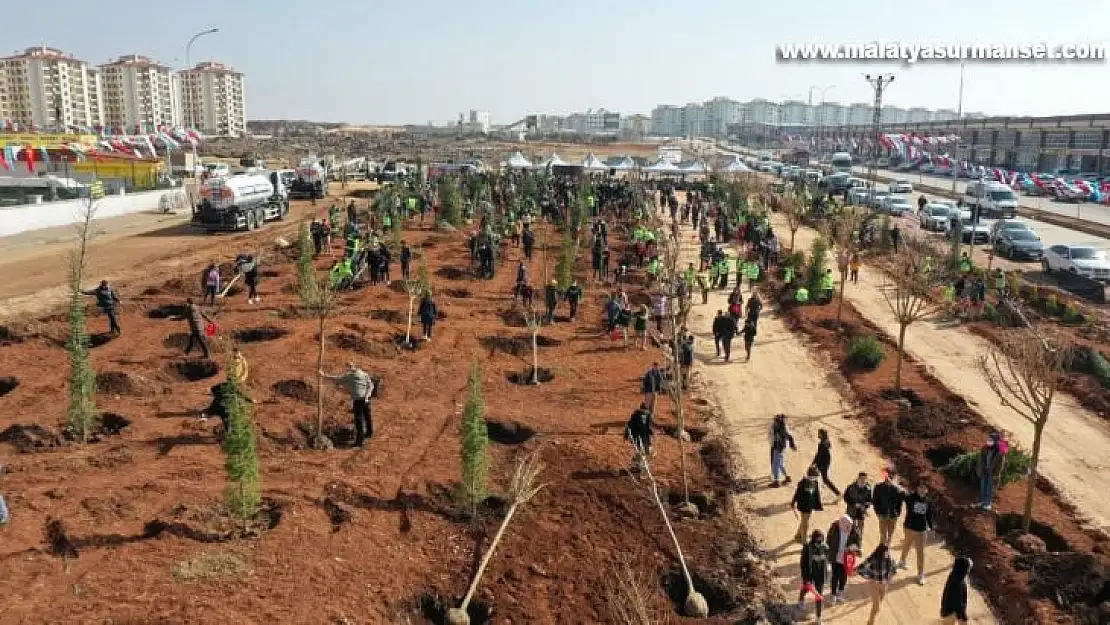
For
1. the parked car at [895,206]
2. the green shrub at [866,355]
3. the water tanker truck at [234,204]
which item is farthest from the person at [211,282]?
the parked car at [895,206]

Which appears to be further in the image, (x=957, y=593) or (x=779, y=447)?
(x=779, y=447)

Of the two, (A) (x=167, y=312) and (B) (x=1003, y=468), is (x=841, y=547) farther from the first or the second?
(A) (x=167, y=312)

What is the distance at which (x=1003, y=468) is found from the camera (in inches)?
447

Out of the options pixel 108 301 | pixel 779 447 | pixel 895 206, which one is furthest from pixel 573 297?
pixel 895 206

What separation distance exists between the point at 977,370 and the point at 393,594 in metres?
13.9

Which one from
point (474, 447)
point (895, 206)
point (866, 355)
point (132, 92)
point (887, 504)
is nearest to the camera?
point (474, 447)

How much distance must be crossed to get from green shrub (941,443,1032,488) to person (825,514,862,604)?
3.53 meters

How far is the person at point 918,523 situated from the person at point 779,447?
2.33 m

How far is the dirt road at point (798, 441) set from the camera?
9.01 metres

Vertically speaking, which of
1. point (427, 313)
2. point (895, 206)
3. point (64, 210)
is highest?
point (64, 210)

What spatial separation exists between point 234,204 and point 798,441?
91.7ft

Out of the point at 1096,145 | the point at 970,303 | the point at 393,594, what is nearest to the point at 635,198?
the point at 970,303

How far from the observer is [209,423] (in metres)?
12.8

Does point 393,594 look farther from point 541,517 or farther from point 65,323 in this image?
point 65,323
